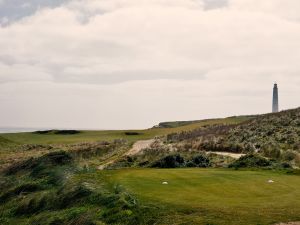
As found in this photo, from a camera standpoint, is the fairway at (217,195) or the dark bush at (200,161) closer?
the fairway at (217,195)

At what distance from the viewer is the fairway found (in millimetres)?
18766

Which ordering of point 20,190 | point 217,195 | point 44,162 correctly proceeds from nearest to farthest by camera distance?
point 217,195
point 20,190
point 44,162

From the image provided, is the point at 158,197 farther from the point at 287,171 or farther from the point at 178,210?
the point at 287,171

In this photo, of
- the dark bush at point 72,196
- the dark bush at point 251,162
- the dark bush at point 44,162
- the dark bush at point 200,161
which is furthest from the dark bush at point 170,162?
the dark bush at point 72,196

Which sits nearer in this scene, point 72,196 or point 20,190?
point 72,196

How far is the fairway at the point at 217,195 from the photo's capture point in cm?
1877

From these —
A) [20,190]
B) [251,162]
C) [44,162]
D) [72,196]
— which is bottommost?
[20,190]

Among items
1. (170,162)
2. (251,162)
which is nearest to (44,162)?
(170,162)

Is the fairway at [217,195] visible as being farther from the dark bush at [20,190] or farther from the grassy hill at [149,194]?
the dark bush at [20,190]

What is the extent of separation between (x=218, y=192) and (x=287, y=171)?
432 inches

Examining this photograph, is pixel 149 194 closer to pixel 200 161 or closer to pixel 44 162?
pixel 44 162

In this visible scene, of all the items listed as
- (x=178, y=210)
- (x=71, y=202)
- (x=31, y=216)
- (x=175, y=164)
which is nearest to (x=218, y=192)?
(x=178, y=210)

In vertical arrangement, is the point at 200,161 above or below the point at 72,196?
above

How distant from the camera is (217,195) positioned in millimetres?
22984
